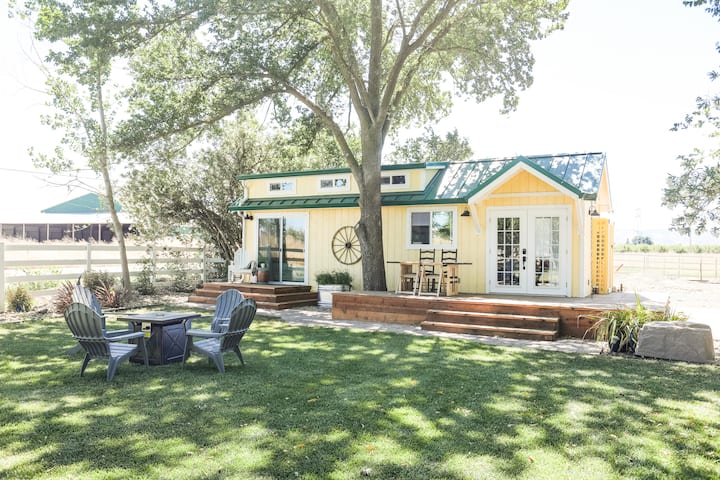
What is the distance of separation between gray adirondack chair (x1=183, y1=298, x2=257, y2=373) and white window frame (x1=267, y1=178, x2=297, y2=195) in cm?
870

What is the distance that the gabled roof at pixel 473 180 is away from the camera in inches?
426

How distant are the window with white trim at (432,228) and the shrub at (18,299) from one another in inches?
355

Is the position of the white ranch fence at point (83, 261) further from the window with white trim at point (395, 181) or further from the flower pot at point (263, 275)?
the window with white trim at point (395, 181)

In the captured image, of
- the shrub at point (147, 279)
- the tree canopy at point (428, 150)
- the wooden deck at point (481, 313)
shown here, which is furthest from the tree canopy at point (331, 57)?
the tree canopy at point (428, 150)

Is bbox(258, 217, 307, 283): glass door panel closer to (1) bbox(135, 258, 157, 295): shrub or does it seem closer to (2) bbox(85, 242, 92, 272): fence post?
(1) bbox(135, 258, 157, 295): shrub

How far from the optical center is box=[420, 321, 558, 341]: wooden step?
8.55 m

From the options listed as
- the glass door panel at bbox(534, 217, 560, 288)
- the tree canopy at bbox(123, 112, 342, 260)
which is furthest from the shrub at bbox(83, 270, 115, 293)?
the glass door panel at bbox(534, 217, 560, 288)

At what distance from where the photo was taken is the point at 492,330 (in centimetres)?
899

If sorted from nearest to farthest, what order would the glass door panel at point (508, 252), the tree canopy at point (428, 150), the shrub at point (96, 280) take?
the glass door panel at point (508, 252) < the shrub at point (96, 280) < the tree canopy at point (428, 150)

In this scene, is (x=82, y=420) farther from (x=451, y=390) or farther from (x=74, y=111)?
(x=74, y=111)

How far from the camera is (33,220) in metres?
31.2

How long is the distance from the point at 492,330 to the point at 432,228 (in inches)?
163

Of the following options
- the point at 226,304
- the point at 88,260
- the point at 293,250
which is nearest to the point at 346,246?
the point at 293,250

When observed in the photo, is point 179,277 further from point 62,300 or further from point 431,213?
point 431,213
